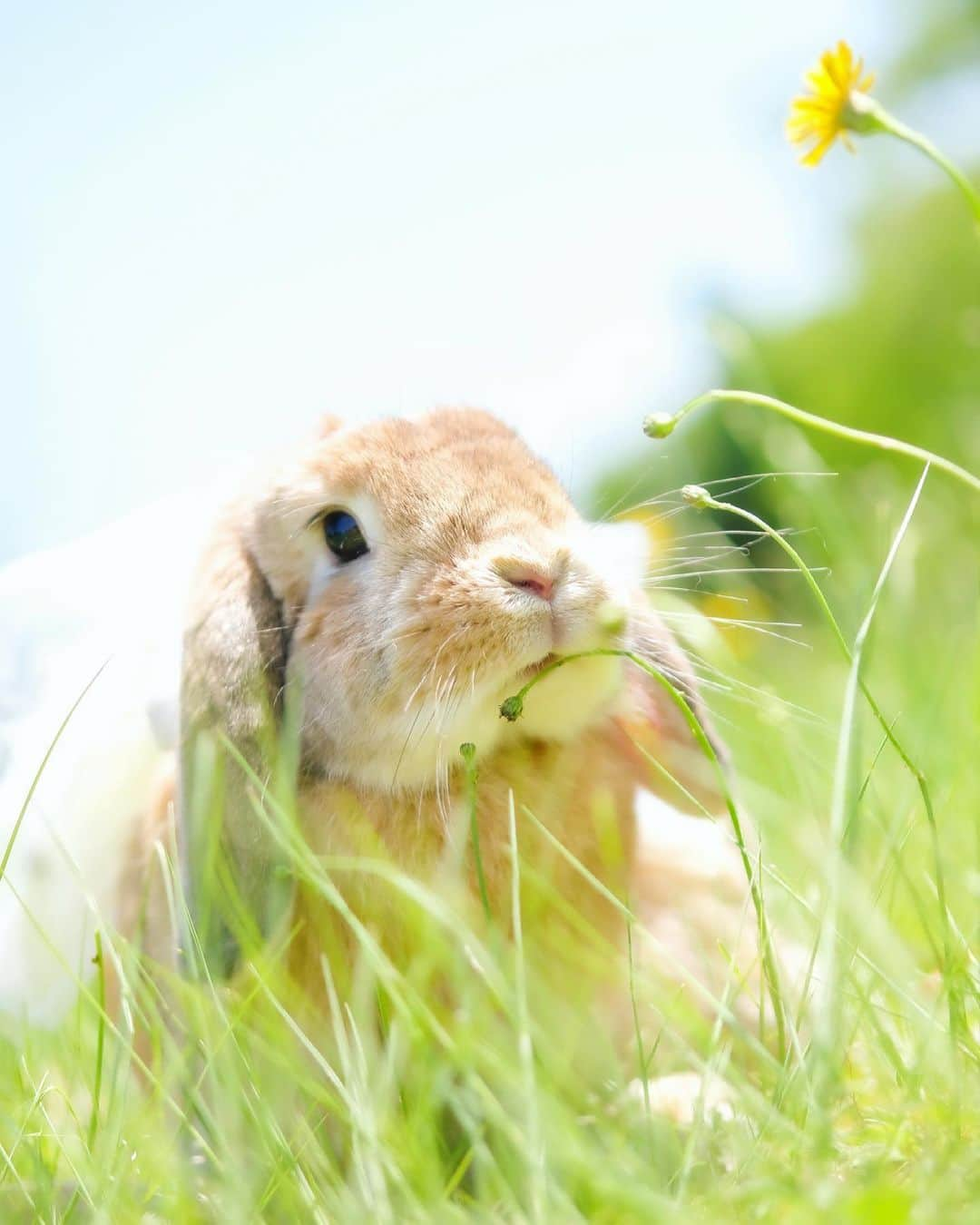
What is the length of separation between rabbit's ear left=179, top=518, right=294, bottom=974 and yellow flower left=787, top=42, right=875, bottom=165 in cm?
113

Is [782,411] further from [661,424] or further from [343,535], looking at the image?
[343,535]

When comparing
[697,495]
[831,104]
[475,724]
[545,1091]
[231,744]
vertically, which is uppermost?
[831,104]

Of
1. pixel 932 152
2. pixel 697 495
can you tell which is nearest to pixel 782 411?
pixel 697 495

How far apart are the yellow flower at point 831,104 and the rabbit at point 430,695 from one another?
0.67 metres

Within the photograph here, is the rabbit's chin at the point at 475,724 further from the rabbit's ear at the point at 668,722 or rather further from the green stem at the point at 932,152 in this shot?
the green stem at the point at 932,152

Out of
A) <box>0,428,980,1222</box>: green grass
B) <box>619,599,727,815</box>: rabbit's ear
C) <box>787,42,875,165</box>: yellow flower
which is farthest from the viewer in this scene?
<box>619,599,727,815</box>: rabbit's ear

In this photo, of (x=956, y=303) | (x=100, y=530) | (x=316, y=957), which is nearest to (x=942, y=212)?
(x=956, y=303)

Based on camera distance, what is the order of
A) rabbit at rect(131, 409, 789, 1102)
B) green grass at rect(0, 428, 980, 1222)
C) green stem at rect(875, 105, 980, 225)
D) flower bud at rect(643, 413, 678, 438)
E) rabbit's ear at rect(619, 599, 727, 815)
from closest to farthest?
green grass at rect(0, 428, 980, 1222), flower bud at rect(643, 413, 678, 438), green stem at rect(875, 105, 980, 225), rabbit at rect(131, 409, 789, 1102), rabbit's ear at rect(619, 599, 727, 815)

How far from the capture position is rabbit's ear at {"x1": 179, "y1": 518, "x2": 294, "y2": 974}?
1825mm

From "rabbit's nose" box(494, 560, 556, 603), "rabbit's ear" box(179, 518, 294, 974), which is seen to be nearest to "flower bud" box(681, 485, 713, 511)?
"rabbit's nose" box(494, 560, 556, 603)

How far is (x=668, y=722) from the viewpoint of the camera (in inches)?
87.3

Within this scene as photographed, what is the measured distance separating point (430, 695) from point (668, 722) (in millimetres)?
592

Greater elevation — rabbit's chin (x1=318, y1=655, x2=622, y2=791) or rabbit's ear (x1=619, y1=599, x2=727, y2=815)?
rabbit's chin (x1=318, y1=655, x2=622, y2=791)

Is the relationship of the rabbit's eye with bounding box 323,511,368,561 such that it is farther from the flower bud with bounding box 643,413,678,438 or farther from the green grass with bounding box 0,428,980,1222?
the flower bud with bounding box 643,413,678,438
